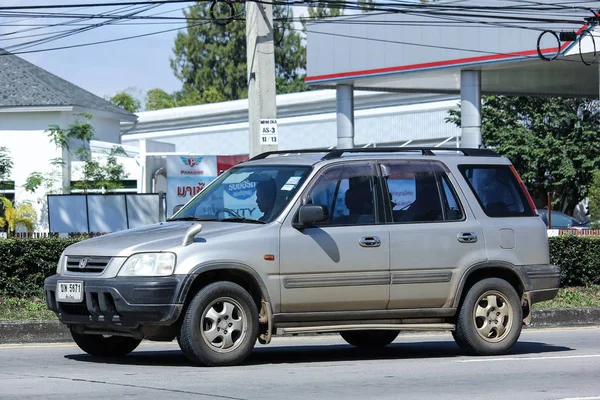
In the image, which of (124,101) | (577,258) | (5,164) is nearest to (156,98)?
(124,101)

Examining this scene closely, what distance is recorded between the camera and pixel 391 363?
10.5 m

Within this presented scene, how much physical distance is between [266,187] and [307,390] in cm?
252

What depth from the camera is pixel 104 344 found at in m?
10.8

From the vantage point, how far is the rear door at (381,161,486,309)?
10.5m

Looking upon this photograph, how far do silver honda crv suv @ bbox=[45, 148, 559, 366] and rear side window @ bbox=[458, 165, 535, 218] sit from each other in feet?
0.05

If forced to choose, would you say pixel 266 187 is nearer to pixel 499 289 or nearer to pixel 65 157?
pixel 499 289

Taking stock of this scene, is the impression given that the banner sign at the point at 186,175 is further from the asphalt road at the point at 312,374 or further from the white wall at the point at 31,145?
the asphalt road at the point at 312,374

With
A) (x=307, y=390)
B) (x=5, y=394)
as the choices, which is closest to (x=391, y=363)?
(x=307, y=390)

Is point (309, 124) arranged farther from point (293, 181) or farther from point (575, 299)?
point (293, 181)

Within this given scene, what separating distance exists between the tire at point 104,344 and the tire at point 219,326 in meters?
1.40

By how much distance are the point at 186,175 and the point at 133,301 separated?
1672 cm

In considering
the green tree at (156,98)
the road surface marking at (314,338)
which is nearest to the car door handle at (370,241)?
the road surface marking at (314,338)

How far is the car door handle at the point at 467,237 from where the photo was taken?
10.8 metres

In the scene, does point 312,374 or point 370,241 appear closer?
point 312,374
